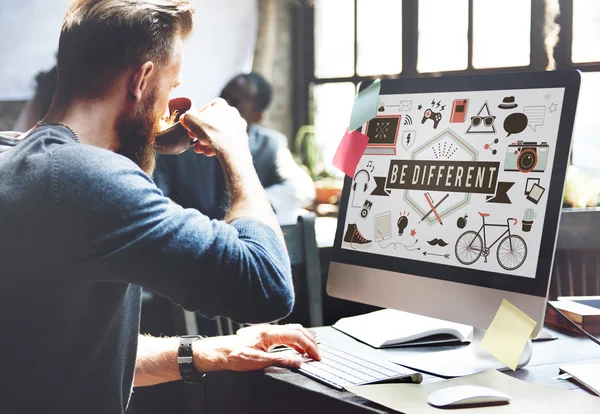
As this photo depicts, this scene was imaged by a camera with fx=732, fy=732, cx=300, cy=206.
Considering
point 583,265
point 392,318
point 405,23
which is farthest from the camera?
point 405,23

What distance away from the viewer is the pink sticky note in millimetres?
1315

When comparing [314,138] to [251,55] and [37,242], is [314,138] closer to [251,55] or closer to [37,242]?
[251,55]

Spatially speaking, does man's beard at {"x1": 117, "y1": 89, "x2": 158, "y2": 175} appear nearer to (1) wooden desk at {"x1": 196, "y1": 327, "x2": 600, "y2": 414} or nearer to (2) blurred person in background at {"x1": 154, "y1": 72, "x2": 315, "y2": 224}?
(1) wooden desk at {"x1": 196, "y1": 327, "x2": 600, "y2": 414}

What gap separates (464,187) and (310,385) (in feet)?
1.27

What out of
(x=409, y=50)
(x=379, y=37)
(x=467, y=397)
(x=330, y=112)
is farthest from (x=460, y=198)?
(x=330, y=112)

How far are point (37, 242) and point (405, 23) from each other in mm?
4238

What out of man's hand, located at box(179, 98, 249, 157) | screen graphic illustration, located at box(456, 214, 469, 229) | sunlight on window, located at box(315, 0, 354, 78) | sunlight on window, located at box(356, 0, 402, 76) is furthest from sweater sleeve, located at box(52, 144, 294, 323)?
sunlight on window, located at box(315, 0, 354, 78)

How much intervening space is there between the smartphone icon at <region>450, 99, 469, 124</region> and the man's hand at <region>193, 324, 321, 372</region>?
1.38ft

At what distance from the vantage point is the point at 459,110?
1.18m

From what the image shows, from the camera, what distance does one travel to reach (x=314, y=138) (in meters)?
5.43

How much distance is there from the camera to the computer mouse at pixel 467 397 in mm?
920

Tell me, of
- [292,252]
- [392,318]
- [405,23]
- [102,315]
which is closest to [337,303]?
[292,252]

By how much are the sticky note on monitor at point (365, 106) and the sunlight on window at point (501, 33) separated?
10.6ft

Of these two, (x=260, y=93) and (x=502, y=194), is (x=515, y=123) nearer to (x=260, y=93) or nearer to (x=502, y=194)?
(x=502, y=194)
